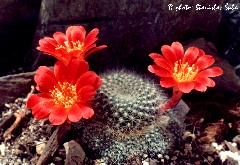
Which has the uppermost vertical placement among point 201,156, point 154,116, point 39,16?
point 39,16

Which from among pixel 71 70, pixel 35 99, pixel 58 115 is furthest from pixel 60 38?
pixel 58 115

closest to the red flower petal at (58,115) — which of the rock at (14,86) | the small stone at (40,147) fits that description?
the small stone at (40,147)

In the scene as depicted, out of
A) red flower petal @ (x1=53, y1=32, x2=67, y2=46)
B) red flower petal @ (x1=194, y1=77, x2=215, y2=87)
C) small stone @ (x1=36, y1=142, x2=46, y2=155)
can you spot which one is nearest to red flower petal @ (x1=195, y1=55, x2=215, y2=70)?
red flower petal @ (x1=194, y1=77, x2=215, y2=87)

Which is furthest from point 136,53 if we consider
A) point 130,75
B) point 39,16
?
point 39,16

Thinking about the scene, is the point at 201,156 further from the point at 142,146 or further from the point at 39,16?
the point at 39,16

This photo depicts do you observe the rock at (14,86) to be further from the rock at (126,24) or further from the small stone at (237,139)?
the small stone at (237,139)

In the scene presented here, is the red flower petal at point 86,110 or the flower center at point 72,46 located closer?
the red flower petal at point 86,110

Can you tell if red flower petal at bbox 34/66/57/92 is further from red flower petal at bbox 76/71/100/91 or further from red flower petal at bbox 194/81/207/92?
red flower petal at bbox 194/81/207/92

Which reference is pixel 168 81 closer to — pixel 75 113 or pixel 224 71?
pixel 75 113
